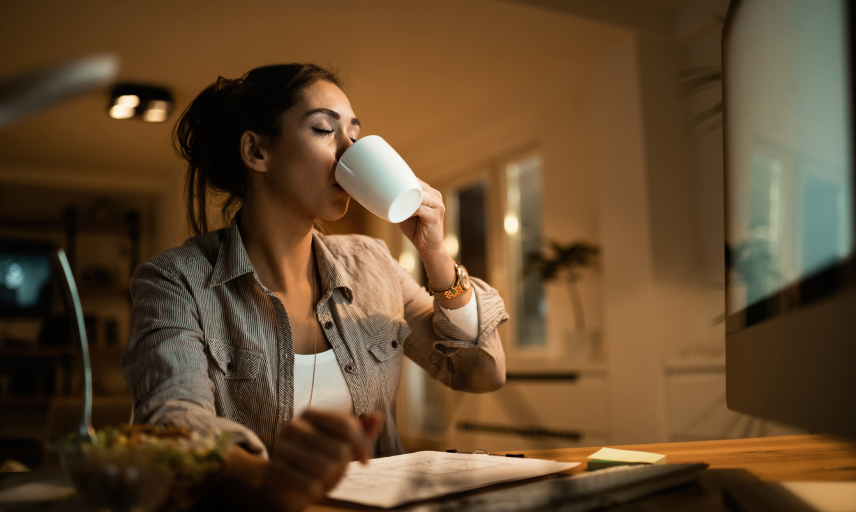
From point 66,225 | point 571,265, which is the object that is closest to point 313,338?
point 571,265

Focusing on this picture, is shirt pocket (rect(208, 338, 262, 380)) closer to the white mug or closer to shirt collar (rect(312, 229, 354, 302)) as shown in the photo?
shirt collar (rect(312, 229, 354, 302))

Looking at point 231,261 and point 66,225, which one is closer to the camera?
point 231,261

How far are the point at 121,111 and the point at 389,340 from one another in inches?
118

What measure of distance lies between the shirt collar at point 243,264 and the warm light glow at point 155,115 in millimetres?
2653

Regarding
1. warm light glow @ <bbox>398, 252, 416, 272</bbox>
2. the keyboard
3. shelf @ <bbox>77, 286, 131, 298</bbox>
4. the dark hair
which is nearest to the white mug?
the dark hair

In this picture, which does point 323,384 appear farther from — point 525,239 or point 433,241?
point 525,239

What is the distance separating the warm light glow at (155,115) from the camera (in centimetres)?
338

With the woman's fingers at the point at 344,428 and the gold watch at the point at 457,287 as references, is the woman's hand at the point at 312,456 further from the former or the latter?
the gold watch at the point at 457,287

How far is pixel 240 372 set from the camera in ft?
2.97

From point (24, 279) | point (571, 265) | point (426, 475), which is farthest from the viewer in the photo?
point (24, 279)

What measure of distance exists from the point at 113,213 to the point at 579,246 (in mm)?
4100

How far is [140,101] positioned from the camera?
3.35 m

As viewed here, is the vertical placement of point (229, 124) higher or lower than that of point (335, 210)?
higher

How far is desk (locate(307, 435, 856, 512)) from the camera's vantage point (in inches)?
20.5
